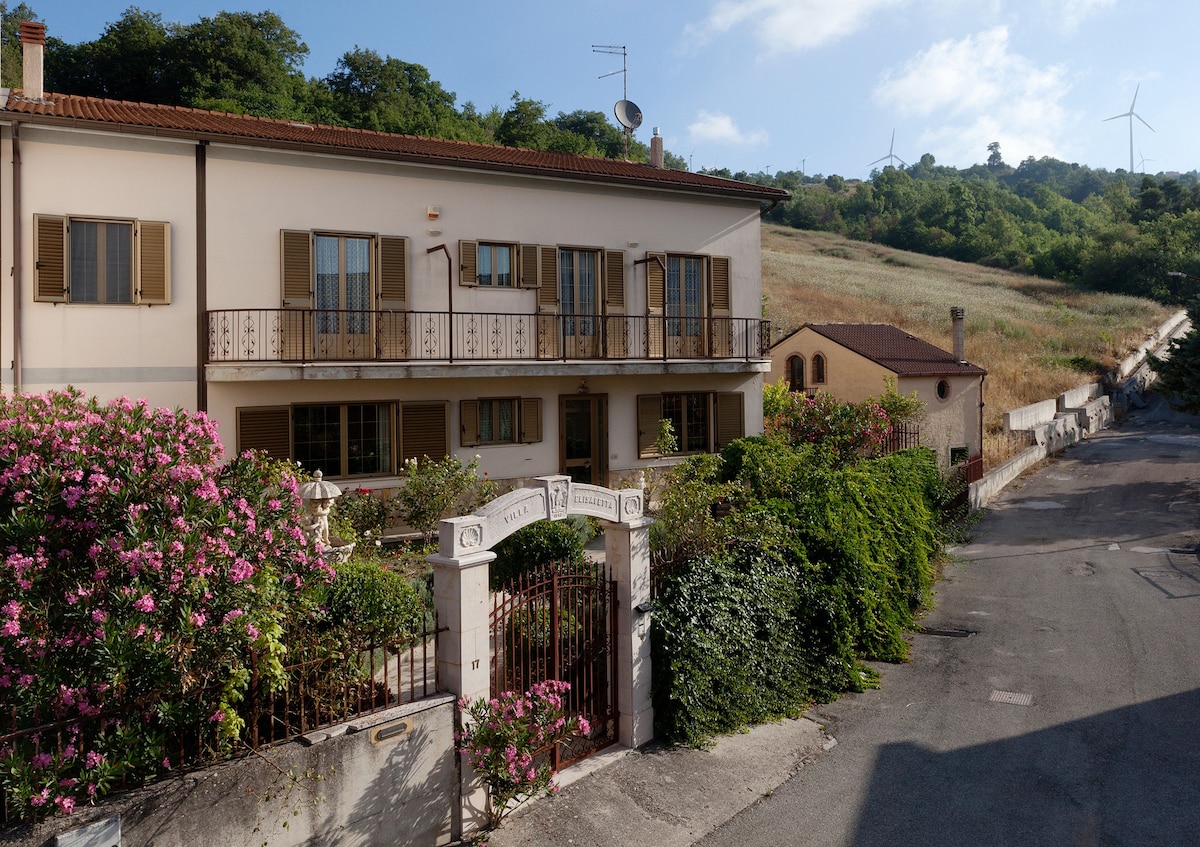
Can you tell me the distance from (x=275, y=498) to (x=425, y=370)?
380 inches

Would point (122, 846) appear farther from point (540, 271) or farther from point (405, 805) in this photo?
point (540, 271)

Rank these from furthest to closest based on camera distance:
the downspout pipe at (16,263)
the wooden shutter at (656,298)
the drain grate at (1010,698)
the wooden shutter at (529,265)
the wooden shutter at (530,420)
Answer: the wooden shutter at (656,298), the wooden shutter at (530,420), the wooden shutter at (529,265), the downspout pipe at (16,263), the drain grate at (1010,698)

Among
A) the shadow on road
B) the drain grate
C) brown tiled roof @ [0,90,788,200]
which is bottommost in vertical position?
the shadow on road

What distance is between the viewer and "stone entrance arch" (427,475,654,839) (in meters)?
7.89

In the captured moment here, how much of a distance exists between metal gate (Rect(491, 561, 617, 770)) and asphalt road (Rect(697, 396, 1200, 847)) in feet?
6.06

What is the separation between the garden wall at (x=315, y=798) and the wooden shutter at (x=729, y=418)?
554 inches

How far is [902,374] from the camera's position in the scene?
1117 inches

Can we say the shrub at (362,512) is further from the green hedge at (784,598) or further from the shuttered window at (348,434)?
the green hedge at (784,598)

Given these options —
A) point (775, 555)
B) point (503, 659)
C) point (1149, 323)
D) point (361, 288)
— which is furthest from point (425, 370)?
point (1149, 323)

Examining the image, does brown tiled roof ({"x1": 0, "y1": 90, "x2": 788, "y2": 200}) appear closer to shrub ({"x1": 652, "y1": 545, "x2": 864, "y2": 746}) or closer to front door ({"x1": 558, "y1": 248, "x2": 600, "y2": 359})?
front door ({"x1": 558, "y1": 248, "x2": 600, "y2": 359})

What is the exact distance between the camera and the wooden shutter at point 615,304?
19422 mm

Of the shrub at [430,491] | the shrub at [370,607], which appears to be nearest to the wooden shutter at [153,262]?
the shrub at [430,491]

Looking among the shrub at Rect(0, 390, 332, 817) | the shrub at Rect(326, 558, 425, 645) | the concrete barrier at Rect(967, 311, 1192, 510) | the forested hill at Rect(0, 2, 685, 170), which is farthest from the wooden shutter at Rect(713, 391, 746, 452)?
the forested hill at Rect(0, 2, 685, 170)

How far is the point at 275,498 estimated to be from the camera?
269 inches
